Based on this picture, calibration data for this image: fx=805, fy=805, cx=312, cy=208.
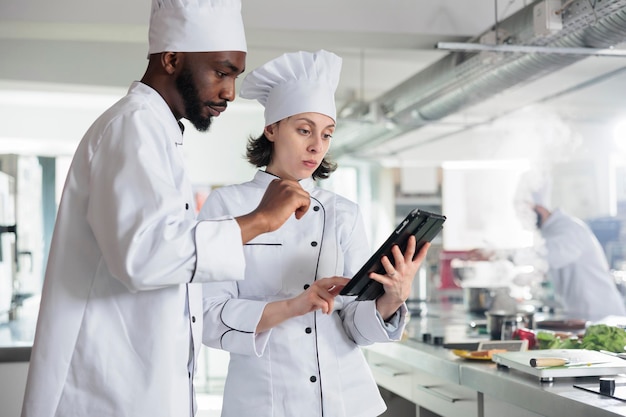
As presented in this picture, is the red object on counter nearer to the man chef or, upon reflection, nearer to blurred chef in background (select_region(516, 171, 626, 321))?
the man chef

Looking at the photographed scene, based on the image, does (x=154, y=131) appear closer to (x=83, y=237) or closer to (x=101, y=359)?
(x=83, y=237)

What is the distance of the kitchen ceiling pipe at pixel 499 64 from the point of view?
278cm

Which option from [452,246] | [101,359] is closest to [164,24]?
[101,359]

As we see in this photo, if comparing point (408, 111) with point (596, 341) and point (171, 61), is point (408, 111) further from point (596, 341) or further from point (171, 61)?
point (171, 61)

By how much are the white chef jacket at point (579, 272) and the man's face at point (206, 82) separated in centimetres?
381

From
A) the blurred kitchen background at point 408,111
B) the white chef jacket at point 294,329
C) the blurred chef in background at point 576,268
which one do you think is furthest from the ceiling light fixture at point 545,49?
the blurred chef in background at point 576,268

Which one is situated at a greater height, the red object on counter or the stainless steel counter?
the red object on counter

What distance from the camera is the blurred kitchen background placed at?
368 cm

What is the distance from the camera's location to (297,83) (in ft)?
5.95

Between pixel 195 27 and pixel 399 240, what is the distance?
1.89 ft

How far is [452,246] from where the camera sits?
306 inches

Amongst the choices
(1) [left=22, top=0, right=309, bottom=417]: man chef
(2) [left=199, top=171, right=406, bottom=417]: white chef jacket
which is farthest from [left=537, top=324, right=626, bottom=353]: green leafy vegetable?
(1) [left=22, top=0, right=309, bottom=417]: man chef

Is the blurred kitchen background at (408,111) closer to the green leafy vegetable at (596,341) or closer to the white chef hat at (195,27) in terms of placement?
the green leafy vegetable at (596,341)

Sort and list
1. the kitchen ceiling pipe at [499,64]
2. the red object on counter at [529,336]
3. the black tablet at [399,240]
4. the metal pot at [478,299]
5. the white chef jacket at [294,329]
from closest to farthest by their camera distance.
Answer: the black tablet at [399,240] < the white chef jacket at [294,329] < the red object on counter at [529,336] < the kitchen ceiling pipe at [499,64] < the metal pot at [478,299]
